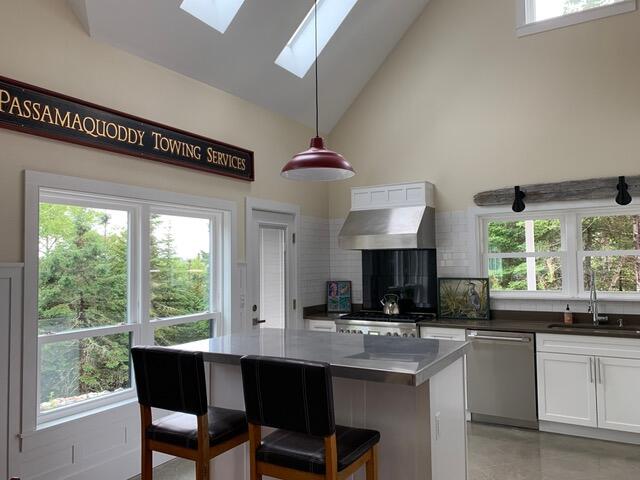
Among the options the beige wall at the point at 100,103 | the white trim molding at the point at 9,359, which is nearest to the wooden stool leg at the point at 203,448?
the white trim molding at the point at 9,359

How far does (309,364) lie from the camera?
6.66ft

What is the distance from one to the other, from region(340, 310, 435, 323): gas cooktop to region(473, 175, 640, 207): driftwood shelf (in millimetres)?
1352

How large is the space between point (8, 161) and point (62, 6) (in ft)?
3.73

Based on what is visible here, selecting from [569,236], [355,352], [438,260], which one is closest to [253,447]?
[355,352]

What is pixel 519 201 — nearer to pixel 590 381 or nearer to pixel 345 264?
pixel 590 381

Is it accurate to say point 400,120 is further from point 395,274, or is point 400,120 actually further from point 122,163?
point 122,163

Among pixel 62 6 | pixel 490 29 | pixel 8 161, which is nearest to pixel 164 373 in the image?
pixel 8 161

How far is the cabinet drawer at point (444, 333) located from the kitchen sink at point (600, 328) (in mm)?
817

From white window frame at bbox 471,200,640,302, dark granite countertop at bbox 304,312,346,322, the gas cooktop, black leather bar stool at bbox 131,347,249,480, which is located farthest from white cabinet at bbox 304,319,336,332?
black leather bar stool at bbox 131,347,249,480

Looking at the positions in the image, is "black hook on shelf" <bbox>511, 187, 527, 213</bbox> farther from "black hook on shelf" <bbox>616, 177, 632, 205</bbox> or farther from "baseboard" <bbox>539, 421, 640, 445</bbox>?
"baseboard" <bbox>539, 421, 640, 445</bbox>

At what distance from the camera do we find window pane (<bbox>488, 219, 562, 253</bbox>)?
5094mm

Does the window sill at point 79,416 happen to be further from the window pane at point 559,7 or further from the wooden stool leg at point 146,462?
the window pane at point 559,7

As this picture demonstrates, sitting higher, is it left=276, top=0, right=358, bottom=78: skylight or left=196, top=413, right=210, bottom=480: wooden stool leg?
left=276, top=0, right=358, bottom=78: skylight

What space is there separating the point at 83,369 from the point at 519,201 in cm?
418
